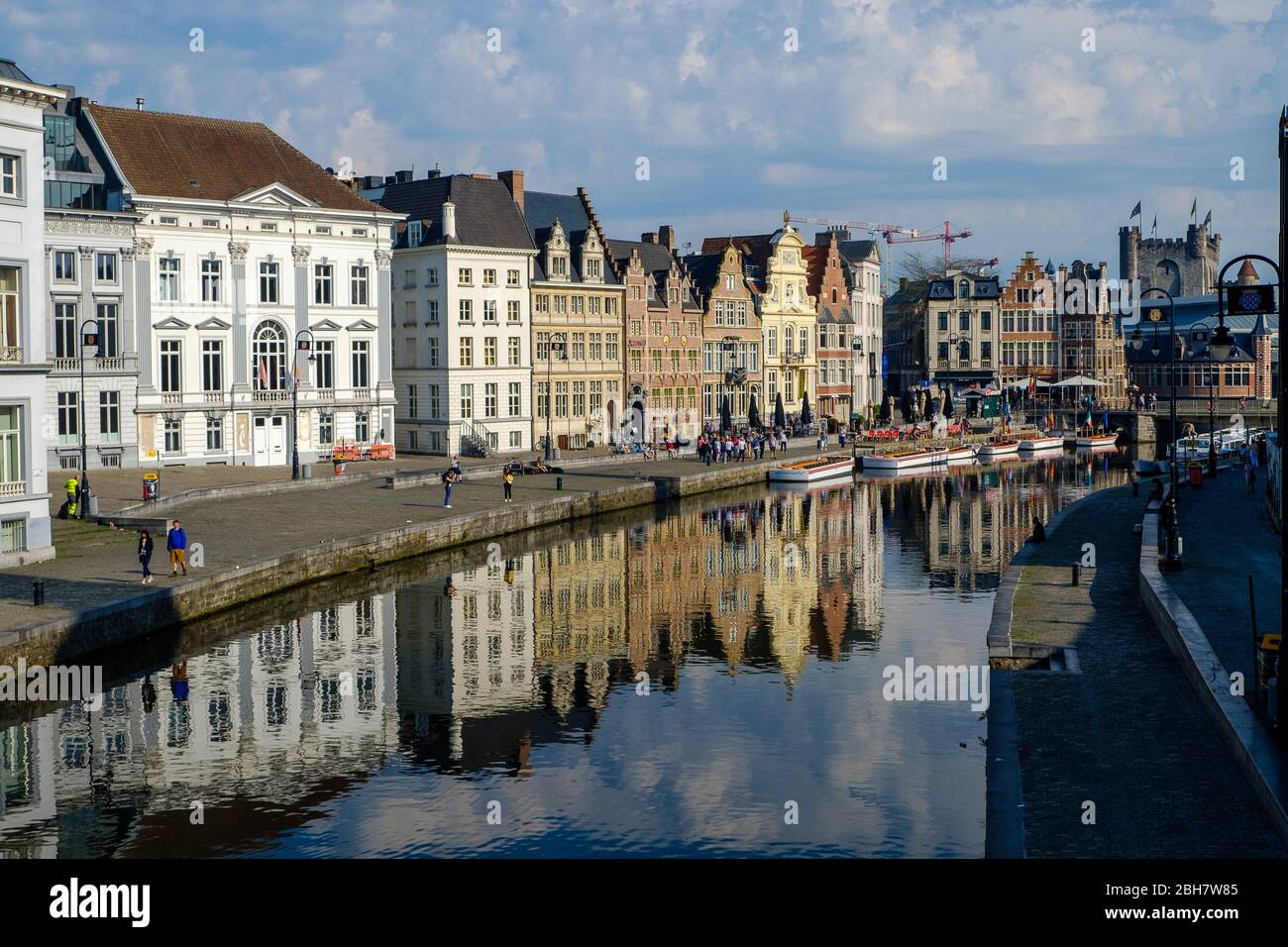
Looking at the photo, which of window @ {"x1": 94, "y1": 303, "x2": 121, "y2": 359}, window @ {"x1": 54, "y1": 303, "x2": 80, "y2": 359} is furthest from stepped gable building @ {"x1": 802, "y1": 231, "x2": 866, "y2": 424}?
window @ {"x1": 54, "y1": 303, "x2": 80, "y2": 359}

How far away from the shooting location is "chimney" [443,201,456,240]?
73.9 m

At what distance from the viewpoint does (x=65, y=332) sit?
2295 inches

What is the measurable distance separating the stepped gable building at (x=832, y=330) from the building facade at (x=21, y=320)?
3026 inches

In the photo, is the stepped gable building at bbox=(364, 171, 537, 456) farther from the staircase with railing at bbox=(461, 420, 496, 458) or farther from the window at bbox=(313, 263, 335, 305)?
the window at bbox=(313, 263, 335, 305)

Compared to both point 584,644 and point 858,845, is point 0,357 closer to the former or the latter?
point 584,644

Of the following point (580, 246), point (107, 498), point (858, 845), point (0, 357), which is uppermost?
point (580, 246)

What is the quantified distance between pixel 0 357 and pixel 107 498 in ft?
48.6

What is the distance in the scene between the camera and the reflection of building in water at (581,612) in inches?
1211

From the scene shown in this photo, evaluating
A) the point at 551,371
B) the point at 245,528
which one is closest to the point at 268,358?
the point at 551,371

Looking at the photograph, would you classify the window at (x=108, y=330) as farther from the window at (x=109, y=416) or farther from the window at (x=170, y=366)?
the window at (x=170, y=366)

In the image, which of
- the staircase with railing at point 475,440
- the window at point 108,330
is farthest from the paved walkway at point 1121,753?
the staircase with railing at point 475,440
